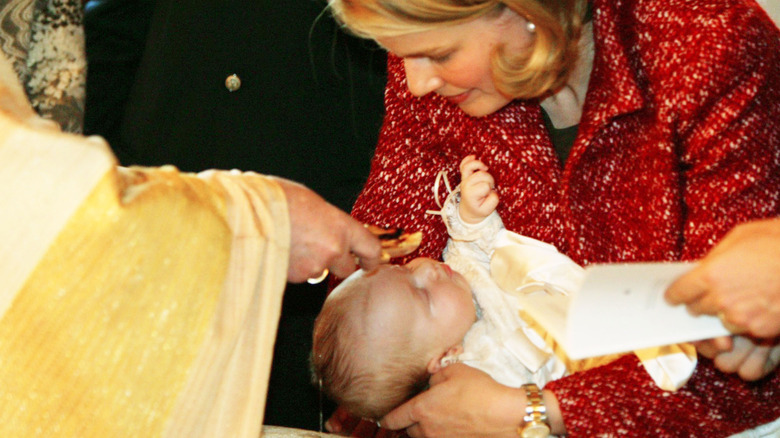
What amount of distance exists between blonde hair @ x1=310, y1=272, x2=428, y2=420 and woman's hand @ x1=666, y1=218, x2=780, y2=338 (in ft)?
2.70

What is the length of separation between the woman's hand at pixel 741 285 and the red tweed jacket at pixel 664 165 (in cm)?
35

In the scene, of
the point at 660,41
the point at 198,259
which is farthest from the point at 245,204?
the point at 660,41

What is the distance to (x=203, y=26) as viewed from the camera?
2512 millimetres

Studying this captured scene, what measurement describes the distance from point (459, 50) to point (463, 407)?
77cm

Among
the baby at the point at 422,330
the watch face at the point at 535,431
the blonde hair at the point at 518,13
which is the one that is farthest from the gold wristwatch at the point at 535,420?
the blonde hair at the point at 518,13

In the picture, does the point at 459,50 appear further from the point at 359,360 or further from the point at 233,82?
the point at 233,82

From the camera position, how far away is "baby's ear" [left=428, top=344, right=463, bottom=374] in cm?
179

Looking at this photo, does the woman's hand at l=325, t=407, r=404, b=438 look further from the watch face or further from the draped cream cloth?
the draped cream cloth

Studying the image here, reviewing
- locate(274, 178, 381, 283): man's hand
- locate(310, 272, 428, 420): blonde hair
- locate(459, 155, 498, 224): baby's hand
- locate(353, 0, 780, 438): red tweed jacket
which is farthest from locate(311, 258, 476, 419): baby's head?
locate(274, 178, 381, 283): man's hand

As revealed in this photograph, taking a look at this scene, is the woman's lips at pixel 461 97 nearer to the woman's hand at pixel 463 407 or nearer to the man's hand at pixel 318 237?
the man's hand at pixel 318 237

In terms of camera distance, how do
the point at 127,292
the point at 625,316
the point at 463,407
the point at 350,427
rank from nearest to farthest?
the point at 625,316
the point at 127,292
the point at 463,407
the point at 350,427

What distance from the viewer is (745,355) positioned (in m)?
1.30

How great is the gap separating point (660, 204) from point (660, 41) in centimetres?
33

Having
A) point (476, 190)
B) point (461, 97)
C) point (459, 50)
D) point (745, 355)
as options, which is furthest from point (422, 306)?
point (745, 355)
